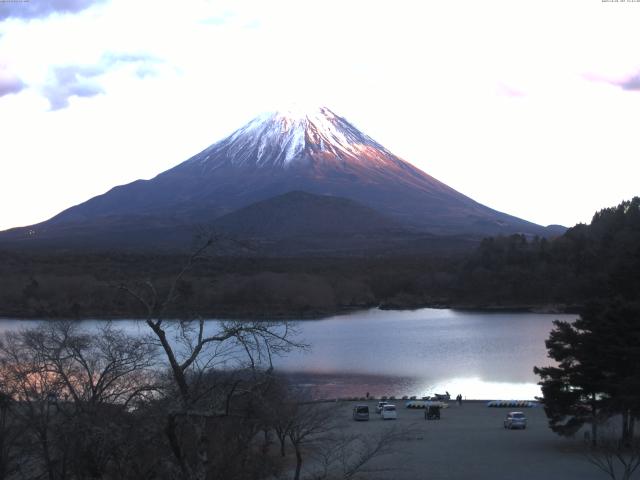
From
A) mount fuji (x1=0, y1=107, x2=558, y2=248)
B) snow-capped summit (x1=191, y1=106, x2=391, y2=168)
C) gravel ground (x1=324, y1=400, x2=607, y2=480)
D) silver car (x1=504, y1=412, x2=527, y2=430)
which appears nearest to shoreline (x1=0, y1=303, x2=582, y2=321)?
gravel ground (x1=324, y1=400, x2=607, y2=480)

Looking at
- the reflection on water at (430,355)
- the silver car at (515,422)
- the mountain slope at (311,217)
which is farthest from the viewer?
the mountain slope at (311,217)

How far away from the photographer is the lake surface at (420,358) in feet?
76.7

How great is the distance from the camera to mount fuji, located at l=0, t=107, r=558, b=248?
100 meters

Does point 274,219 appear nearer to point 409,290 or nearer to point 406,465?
point 409,290

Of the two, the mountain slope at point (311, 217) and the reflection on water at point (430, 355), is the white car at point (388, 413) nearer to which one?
the reflection on water at point (430, 355)

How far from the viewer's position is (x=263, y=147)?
128 metres

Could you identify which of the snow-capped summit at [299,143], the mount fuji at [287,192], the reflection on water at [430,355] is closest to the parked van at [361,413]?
the reflection on water at [430,355]

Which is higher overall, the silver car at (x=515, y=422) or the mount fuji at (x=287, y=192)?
the mount fuji at (x=287, y=192)

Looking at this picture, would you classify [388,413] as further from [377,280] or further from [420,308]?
[377,280]

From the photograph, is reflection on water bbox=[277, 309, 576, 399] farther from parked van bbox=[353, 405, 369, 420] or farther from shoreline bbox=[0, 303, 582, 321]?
parked van bbox=[353, 405, 369, 420]

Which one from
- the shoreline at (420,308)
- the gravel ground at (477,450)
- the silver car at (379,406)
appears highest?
the shoreline at (420,308)

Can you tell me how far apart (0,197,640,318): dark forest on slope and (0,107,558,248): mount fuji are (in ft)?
102

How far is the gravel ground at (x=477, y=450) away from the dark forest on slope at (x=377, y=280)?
2534 cm

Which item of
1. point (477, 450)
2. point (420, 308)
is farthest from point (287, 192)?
point (477, 450)
